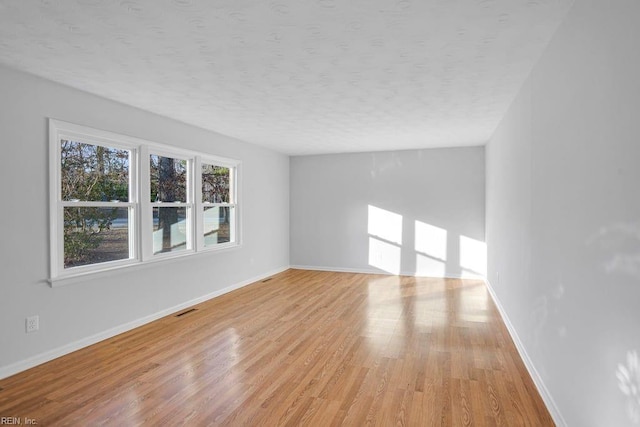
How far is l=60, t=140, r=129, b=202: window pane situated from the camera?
11.3ft

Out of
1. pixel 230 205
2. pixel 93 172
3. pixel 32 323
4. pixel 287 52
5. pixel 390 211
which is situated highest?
pixel 287 52

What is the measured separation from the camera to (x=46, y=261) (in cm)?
320

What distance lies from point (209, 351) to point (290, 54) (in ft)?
8.91

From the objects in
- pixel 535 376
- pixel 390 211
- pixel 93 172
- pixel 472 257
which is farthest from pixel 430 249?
pixel 93 172

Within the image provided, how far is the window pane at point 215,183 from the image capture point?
17.6 feet

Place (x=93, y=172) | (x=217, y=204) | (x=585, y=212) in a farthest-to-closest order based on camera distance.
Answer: (x=217, y=204)
(x=93, y=172)
(x=585, y=212)

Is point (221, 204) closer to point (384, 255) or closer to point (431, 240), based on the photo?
point (384, 255)

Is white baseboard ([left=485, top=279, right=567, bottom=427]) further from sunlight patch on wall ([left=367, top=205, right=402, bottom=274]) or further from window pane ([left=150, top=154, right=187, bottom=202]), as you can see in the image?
window pane ([left=150, top=154, right=187, bottom=202])

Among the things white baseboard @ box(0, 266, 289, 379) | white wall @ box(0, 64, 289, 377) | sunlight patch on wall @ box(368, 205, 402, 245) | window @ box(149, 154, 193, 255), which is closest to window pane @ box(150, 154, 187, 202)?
window @ box(149, 154, 193, 255)

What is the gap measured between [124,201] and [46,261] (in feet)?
3.40

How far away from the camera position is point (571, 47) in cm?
203

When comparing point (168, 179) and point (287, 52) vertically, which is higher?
point (287, 52)

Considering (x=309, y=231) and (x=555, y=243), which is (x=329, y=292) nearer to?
(x=309, y=231)

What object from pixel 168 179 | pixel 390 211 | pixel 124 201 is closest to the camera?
pixel 124 201
